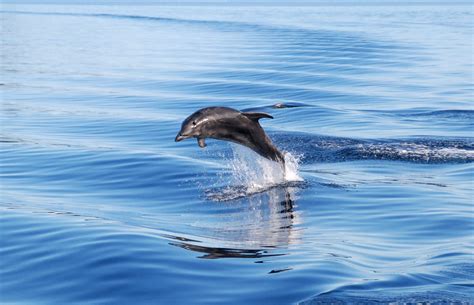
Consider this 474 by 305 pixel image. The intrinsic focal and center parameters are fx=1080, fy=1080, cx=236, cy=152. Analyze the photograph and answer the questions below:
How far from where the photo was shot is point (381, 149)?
75.2 ft

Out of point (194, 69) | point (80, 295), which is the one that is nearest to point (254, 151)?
point (80, 295)

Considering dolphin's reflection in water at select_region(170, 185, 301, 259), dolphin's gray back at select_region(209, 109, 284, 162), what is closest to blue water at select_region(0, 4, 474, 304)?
dolphin's reflection in water at select_region(170, 185, 301, 259)

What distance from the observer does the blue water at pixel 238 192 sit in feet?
A: 41.3

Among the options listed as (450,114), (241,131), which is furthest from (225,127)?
(450,114)

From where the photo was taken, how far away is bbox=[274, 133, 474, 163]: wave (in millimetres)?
22000

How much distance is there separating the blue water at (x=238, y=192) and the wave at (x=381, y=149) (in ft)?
0.20

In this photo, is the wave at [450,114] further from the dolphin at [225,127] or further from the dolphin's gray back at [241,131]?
the dolphin at [225,127]

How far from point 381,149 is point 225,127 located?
613 cm

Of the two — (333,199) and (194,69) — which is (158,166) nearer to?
(333,199)

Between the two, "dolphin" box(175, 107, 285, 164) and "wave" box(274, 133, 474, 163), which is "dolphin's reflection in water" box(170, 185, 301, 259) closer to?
"dolphin" box(175, 107, 285, 164)

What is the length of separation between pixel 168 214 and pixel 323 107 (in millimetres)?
14931

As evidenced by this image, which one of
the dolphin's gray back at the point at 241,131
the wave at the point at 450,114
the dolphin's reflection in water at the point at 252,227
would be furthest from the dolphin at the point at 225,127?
the wave at the point at 450,114

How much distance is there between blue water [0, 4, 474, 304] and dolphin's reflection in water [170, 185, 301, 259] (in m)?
0.05

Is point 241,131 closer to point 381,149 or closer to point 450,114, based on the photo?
point 381,149
